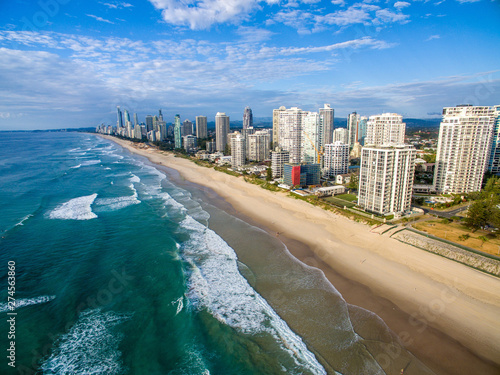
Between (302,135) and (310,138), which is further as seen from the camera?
(310,138)

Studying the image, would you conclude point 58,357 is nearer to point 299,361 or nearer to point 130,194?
point 299,361

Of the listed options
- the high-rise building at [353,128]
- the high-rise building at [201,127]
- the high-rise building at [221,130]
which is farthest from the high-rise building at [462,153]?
the high-rise building at [201,127]

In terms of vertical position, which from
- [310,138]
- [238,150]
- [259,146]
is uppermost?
[310,138]

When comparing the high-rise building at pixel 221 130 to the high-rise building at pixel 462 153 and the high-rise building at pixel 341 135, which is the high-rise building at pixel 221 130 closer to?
the high-rise building at pixel 341 135

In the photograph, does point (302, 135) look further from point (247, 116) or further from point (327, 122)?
point (247, 116)

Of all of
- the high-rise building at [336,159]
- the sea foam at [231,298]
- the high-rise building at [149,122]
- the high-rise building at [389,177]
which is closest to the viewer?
the sea foam at [231,298]

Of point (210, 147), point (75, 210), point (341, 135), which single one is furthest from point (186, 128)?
point (75, 210)

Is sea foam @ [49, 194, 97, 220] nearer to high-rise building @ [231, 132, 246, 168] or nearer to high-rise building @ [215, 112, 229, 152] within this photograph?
high-rise building @ [231, 132, 246, 168]
